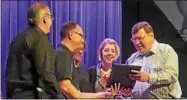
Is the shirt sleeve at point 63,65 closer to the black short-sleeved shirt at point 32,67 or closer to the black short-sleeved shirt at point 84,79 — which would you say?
the black short-sleeved shirt at point 32,67

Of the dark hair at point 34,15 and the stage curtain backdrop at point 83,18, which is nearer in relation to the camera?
the dark hair at point 34,15

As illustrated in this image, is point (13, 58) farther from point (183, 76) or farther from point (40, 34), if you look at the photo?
point (183, 76)

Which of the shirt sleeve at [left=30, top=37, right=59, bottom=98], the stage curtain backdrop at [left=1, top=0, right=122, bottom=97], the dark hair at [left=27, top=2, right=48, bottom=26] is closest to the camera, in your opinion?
the shirt sleeve at [left=30, top=37, right=59, bottom=98]

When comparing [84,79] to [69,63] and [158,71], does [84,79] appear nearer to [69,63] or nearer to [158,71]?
[69,63]

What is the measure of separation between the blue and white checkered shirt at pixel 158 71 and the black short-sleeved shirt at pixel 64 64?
507mm

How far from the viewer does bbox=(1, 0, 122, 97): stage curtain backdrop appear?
254cm

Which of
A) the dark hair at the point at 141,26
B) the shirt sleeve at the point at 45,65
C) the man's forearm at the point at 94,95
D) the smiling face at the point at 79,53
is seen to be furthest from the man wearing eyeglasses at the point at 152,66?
the shirt sleeve at the point at 45,65

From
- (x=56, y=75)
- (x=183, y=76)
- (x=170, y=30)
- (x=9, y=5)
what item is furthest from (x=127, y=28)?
(x=9, y=5)

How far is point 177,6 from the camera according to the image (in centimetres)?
258

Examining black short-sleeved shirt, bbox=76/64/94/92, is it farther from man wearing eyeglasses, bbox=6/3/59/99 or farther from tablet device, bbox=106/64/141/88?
man wearing eyeglasses, bbox=6/3/59/99

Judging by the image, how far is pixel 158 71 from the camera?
98.3 inches

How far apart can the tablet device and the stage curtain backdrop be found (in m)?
0.09

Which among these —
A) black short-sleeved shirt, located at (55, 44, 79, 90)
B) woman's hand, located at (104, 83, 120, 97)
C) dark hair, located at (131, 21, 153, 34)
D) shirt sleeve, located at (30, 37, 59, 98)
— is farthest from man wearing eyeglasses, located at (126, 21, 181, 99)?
shirt sleeve, located at (30, 37, 59, 98)

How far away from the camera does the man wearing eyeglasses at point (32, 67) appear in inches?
76.8
